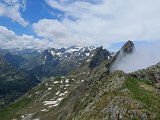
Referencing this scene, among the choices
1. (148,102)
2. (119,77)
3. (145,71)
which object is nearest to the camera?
(148,102)

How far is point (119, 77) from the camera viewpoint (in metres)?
93.3

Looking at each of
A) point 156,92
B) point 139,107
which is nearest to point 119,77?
point 156,92

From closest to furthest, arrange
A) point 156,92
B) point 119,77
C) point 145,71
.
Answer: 1. point 156,92
2. point 119,77
3. point 145,71

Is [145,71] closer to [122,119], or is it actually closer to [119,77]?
[119,77]

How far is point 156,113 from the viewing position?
6488cm

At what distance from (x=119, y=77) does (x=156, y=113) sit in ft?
95.9

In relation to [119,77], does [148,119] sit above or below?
below

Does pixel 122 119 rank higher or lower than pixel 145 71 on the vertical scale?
lower

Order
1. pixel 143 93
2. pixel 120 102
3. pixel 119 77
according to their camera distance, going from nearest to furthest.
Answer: pixel 120 102 → pixel 143 93 → pixel 119 77

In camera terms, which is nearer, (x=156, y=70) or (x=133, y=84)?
(x=133, y=84)

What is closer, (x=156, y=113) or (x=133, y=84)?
(x=156, y=113)

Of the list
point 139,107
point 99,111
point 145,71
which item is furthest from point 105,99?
point 145,71

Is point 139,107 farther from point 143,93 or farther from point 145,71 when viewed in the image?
point 145,71

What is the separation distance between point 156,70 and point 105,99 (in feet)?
135
